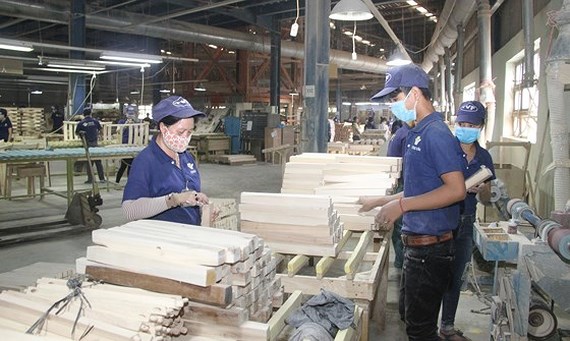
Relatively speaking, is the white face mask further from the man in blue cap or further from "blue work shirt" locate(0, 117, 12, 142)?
"blue work shirt" locate(0, 117, 12, 142)

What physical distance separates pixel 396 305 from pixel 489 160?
1767 mm

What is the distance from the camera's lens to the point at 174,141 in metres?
2.95

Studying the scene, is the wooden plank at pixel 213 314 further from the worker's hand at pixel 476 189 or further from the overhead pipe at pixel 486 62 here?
the overhead pipe at pixel 486 62


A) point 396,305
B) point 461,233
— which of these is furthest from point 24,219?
point 461,233

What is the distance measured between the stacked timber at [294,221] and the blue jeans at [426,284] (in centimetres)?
54

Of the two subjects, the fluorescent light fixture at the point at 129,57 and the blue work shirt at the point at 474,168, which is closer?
the blue work shirt at the point at 474,168

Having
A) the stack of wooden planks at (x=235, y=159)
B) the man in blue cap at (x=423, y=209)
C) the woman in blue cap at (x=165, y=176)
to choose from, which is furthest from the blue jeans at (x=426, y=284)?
the stack of wooden planks at (x=235, y=159)

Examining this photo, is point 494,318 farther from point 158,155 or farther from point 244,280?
point 158,155

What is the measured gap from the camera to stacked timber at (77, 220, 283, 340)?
181cm

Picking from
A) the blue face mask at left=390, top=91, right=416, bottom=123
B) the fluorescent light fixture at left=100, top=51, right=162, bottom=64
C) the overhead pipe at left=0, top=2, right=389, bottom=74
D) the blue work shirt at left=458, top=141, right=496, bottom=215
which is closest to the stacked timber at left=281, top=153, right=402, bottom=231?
the blue work shirt at left=458, top=141, right=496, bottom=215

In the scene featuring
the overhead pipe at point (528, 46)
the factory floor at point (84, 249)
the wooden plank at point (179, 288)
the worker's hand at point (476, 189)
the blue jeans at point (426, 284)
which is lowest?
the factory floor at point (84, 249)

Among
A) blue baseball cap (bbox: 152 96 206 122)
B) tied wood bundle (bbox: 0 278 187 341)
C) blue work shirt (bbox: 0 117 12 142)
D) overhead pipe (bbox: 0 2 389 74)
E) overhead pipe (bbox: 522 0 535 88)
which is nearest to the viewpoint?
tied wood bundle (bbox: 0 278 187 341)

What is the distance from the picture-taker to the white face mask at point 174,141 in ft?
9.66

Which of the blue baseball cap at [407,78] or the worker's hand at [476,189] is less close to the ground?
the blue baseball cap at [407,78]
